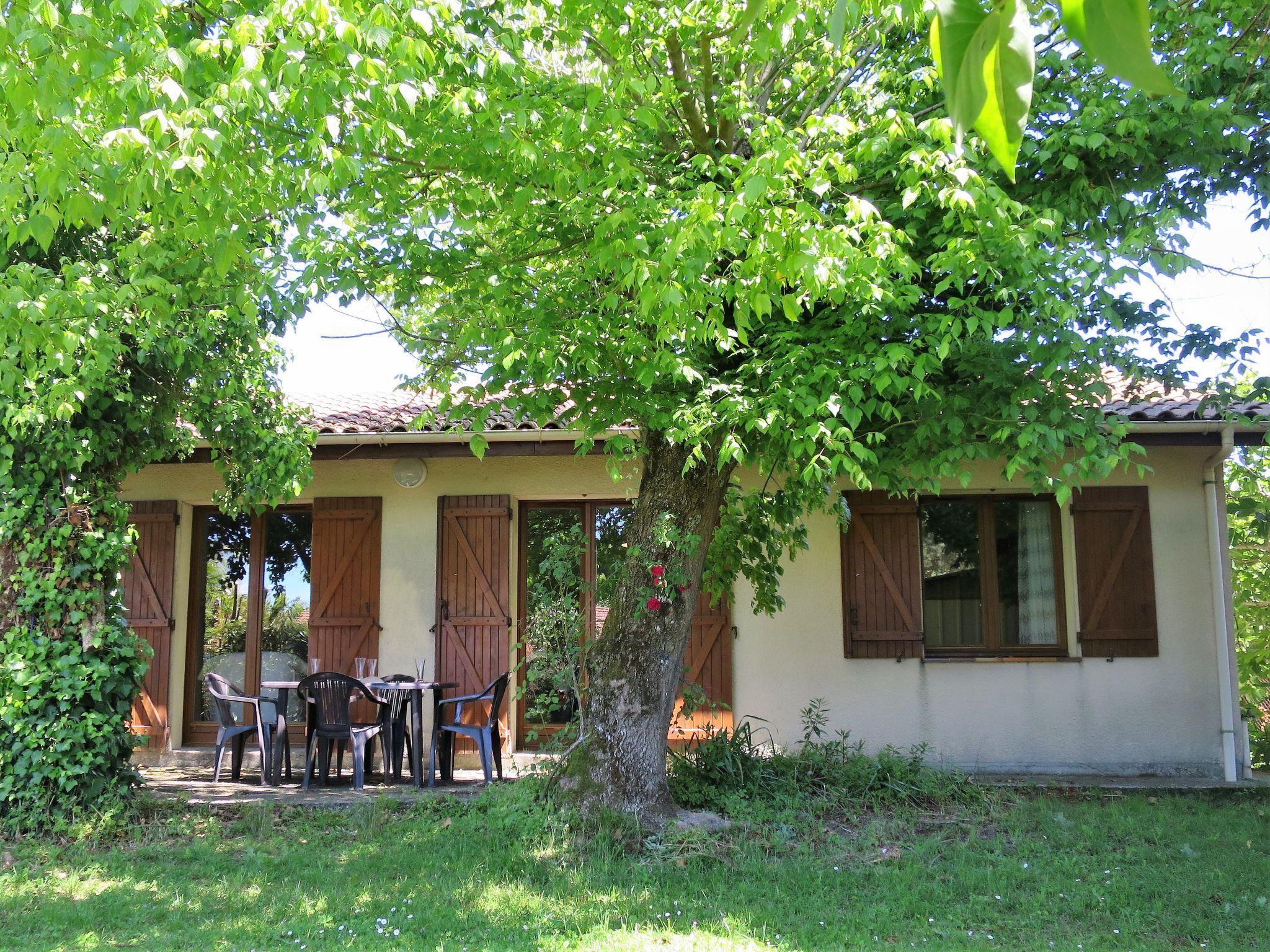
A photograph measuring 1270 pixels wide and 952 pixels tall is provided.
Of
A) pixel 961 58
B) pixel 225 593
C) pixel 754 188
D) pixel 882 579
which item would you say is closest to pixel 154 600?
pixel 225 593

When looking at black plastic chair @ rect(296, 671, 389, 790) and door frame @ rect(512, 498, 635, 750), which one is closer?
black plastic chair @ rect(296, 671, 389, 790)

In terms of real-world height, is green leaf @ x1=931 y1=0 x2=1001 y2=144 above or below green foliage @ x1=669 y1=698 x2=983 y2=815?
above

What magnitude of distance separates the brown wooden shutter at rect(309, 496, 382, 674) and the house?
0.02 m

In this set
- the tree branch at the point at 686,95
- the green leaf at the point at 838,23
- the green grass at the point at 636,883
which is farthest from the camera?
the tree branch at the point at 686,95

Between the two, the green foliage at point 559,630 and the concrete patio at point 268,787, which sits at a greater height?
the green foliage at point 559,630

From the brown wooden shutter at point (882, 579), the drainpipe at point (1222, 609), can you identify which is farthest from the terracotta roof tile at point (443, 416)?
the brown wooden shutter at point (882, 579)

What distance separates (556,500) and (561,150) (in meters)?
4.52

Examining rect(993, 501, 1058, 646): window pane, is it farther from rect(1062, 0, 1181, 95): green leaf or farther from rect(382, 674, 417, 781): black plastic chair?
rect(1062, 0, 1181, 95): green leaf

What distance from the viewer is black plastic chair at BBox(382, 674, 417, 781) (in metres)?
7.16

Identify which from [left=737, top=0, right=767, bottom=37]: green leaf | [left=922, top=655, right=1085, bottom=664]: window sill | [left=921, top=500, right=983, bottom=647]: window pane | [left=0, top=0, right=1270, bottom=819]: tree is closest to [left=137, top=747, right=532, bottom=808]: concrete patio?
[left=0, top=0, right=1270, bottom=819]: tree

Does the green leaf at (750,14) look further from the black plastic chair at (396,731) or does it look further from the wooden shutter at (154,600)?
the wooden shutter at (154,600)

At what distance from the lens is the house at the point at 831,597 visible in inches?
299

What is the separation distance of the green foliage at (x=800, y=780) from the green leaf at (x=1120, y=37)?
5.44m

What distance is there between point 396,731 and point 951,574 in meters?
4.63
